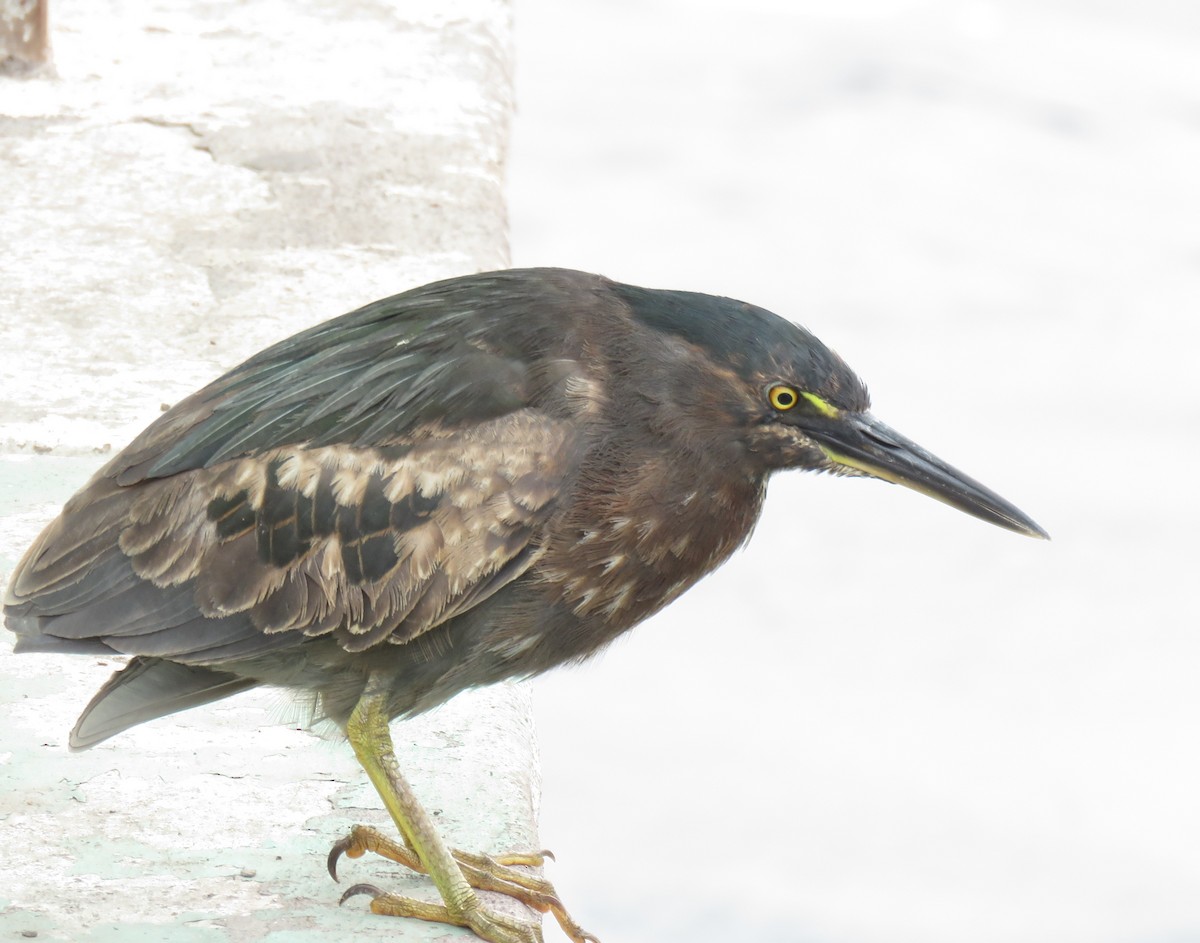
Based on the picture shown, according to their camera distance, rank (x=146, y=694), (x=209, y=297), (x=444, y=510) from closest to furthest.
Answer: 1. (x=444, y=510)
2. (x=146, y=694)
3. (x=209, y=297)

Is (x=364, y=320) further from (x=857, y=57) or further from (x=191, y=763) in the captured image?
(x=857, y=57)

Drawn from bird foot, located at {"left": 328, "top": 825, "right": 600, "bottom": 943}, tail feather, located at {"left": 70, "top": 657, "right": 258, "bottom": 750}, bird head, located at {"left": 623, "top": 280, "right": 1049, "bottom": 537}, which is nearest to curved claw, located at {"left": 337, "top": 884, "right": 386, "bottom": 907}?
bird foot, located at {"left": 328, "top": 825, "right": 600, "bottom": 943}

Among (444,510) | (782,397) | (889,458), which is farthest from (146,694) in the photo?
(889,458)

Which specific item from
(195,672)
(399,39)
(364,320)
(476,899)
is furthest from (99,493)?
(399,39)

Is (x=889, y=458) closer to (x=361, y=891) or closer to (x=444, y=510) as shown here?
(x=444, y=510)

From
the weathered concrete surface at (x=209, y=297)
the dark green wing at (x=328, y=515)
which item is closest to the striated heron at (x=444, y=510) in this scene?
the dark green wing at (x=328, y=515)
